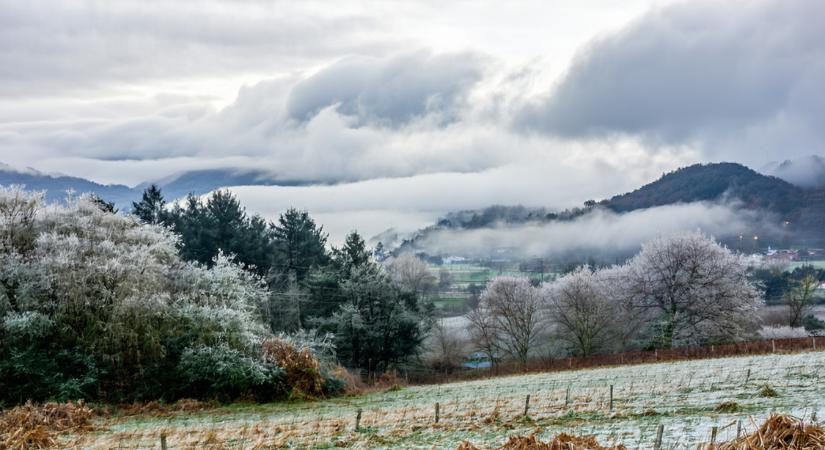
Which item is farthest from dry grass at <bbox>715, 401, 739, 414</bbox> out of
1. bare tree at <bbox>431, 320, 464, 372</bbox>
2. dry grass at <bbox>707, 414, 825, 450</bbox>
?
bare tree at <bbox>431, 320, 464, 372</bbox>

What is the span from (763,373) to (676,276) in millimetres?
37412

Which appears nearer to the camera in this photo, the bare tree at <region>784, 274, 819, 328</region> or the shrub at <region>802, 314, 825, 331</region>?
the shrub at <region>802, 314, 825, 331</region>

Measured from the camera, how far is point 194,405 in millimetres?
31281

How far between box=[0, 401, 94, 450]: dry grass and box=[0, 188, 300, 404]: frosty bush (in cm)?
680

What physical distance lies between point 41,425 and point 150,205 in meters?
54.0

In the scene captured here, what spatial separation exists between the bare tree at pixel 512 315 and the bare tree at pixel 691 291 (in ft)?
42.1

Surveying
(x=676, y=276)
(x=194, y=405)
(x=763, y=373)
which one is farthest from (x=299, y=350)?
(x=676, y=276)

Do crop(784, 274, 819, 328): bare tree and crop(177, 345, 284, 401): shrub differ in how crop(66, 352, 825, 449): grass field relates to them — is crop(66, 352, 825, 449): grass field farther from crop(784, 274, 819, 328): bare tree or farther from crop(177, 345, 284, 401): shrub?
crop(784, 274, 819, 328): bare tree

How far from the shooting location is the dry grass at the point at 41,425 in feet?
52.5

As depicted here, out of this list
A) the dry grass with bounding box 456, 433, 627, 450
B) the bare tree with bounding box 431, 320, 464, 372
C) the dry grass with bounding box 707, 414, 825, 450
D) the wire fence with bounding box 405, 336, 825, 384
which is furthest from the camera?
the bare tree with bounding box 431, 320, 464, 372

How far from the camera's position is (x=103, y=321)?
32688 millimetres

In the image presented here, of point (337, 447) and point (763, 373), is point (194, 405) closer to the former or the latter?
point (337, 447)

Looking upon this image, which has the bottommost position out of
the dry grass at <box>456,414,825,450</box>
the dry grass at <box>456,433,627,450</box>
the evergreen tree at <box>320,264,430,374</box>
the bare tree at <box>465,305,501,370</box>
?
the bare tree at <box>465,305,501,370</box>

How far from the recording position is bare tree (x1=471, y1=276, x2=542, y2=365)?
232ft
